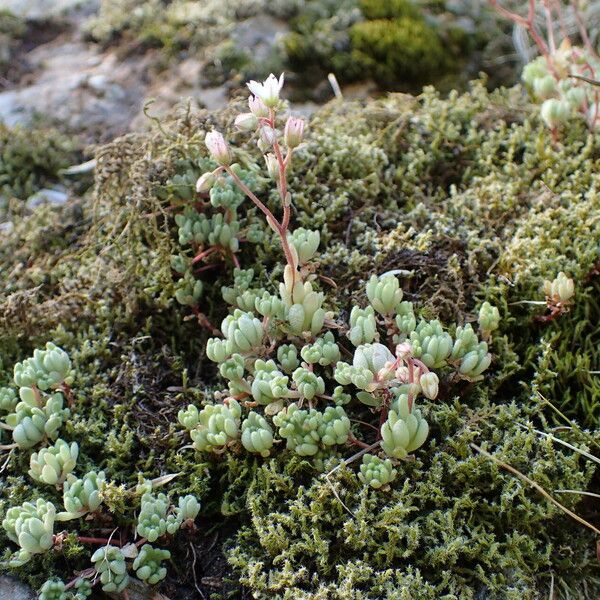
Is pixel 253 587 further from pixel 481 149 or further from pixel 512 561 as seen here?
pixel 481 149

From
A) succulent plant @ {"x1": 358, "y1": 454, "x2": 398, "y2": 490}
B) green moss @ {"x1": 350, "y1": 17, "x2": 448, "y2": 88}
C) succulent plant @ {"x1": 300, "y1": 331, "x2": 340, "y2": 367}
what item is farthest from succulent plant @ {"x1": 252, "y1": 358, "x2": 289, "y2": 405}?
green moss @ {"x1": 350, "y1": 17, "x2": 448, "y2": 88}

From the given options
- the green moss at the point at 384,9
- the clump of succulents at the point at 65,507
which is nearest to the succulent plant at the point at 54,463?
the clump of succulents at the point at 65,507

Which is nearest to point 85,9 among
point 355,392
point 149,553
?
point 355,392

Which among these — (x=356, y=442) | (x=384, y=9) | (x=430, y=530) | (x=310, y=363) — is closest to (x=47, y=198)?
(x=310, y=363)

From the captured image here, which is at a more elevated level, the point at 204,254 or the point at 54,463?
the point at 204,254

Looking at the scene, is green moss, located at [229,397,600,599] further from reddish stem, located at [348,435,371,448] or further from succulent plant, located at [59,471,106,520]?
succulent plant, located at [59,471,106,520]

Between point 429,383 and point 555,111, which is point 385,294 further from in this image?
point 555,111
